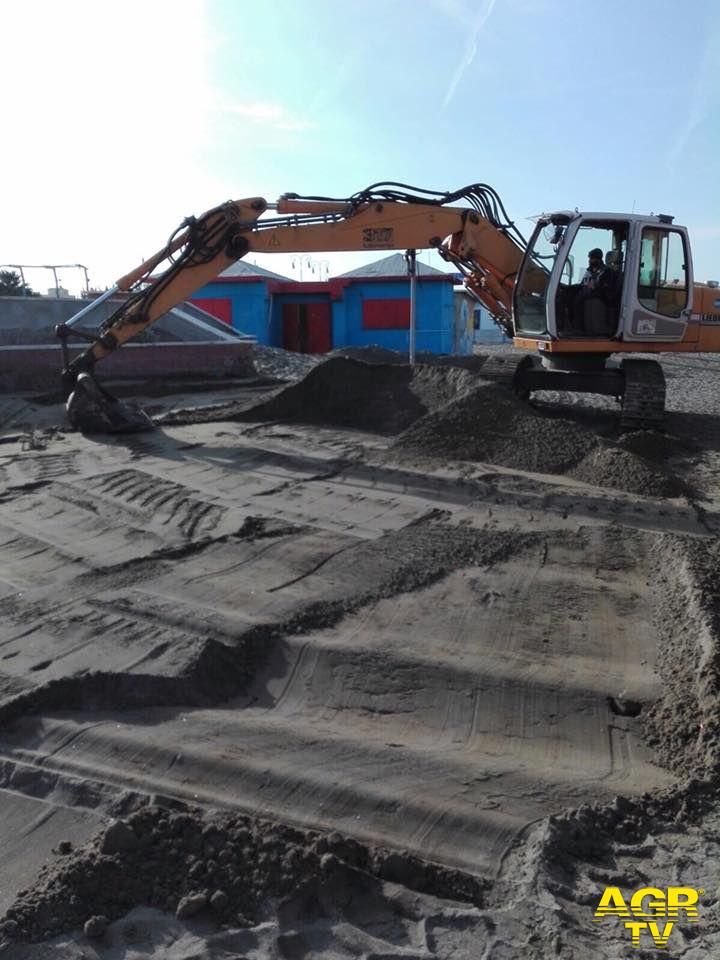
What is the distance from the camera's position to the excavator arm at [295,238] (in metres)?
10.4

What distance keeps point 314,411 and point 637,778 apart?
8527 mm

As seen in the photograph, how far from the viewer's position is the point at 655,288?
1018 cm

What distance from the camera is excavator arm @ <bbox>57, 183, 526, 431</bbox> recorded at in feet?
34.3

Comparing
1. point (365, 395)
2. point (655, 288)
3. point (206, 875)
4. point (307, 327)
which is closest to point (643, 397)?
point (655, 288)

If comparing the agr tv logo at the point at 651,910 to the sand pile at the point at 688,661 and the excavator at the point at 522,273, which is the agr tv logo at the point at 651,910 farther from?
the excavator at the point at 522,273

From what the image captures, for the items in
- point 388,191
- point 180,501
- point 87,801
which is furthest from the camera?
point 388,191

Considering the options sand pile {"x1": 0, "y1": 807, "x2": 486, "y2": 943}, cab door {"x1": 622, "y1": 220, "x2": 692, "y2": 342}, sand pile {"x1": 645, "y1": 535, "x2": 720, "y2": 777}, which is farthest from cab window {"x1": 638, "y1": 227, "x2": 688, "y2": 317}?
sand pile {"x1": 0, "y1": 807, "x2": 486, "y2": 943}

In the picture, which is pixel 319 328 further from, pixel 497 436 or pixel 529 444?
pixel 529 444

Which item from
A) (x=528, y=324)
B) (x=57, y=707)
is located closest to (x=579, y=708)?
(x=57, y=707)

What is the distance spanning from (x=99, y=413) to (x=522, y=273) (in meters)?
5.89

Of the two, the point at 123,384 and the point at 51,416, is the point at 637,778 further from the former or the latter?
the point at 123,384

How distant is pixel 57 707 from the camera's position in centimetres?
380

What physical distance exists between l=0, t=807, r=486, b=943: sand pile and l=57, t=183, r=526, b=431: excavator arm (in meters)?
8.53

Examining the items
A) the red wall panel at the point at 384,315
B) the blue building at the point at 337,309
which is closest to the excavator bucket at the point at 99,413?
the blue building at the point at 337,309
